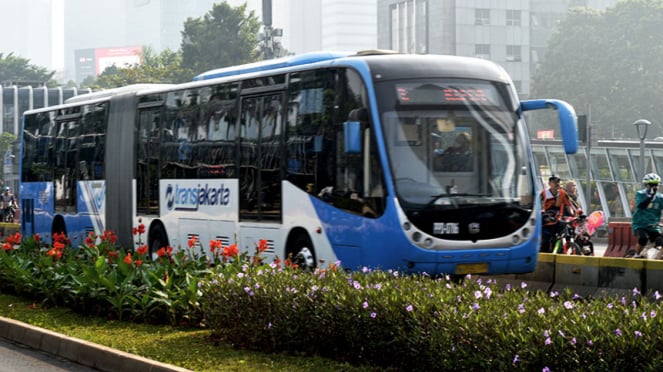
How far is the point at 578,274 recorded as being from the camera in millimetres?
15164

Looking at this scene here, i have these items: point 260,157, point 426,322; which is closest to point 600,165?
point 260,157

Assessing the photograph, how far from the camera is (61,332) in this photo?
40.0 feet

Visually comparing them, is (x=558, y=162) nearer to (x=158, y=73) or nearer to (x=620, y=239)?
(x=620, y=239)

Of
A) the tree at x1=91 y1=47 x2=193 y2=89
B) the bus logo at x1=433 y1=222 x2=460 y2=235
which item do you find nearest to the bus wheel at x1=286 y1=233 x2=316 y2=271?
the bus logo at x1=433 y1=222 x2=460 y2=235

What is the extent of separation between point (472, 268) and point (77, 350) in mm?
5384

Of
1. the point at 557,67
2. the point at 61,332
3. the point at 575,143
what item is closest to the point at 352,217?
the point at 575,143

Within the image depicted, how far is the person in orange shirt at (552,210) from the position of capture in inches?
798

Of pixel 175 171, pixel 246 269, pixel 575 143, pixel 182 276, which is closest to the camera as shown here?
pixel 246 269

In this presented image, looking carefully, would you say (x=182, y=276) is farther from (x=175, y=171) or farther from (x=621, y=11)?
(x=621, y=11)

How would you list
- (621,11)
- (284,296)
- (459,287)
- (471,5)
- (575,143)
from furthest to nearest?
(471,5) < (621,11) < (575,143) < (284,296) < (459,287)

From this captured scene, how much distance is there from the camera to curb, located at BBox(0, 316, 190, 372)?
32.8 feet

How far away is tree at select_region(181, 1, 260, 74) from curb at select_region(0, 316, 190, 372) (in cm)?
8565

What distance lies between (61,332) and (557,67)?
89.3m

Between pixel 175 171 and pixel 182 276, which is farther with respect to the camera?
pixel 175 171
